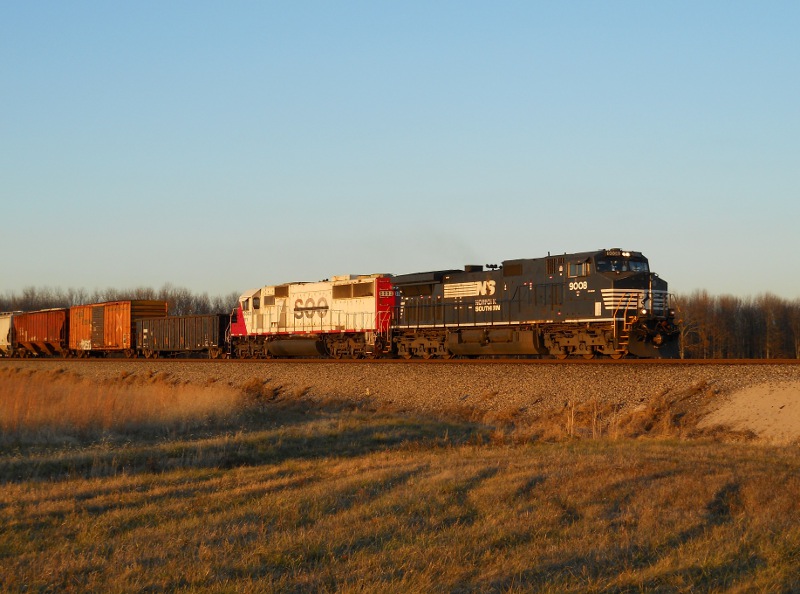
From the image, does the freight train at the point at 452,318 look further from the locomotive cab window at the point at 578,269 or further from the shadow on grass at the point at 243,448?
the shadow on grass at the point at 243,448

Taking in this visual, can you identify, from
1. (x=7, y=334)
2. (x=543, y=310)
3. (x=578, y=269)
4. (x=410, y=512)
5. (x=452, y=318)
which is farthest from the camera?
(x=7, y=334)

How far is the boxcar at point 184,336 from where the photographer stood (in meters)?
44.2

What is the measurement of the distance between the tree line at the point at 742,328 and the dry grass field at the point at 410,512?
216 ft

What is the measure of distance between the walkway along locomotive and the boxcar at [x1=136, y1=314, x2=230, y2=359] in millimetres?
3976

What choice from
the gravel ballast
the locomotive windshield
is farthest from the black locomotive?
the gravel ballast

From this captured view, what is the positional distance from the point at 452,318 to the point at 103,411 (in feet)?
44.1

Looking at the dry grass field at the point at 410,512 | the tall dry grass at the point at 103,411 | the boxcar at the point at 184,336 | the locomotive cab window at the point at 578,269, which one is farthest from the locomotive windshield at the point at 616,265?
the boxcar at the point at 184,336

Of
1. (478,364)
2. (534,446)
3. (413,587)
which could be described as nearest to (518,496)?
(413,587)

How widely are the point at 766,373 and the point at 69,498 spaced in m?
15.9

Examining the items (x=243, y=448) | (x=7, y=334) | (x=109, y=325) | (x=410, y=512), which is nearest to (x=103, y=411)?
(x=243, y=448)

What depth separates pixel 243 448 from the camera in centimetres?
1689

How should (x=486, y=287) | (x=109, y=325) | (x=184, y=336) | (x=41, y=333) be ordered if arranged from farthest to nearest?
1. (x=41, y=333)
2. (x=109, y=325)
3. (x=184, y=336)
4. (x=486, y=287)

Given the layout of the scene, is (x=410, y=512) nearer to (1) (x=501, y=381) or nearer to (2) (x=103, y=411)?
(1) (x=501, y=381)

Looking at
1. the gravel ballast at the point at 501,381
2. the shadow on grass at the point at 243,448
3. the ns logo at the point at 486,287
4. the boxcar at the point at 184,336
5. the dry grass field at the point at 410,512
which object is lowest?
the shadow on grass at the point at 243,448
